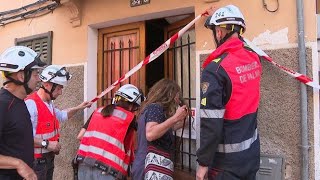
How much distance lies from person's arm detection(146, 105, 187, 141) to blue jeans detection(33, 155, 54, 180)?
177 cm

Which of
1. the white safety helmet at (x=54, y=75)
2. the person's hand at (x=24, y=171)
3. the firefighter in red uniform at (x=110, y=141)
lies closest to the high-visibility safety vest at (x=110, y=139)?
the firefighter in red uniform at (x=110, y=141)

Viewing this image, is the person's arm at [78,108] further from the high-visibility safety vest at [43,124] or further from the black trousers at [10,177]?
the black trousers at [10,177]

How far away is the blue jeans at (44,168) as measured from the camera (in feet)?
14.7

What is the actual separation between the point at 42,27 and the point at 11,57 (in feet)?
10.6

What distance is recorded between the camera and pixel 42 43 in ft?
20.2

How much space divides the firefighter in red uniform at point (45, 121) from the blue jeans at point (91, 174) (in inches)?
23.8

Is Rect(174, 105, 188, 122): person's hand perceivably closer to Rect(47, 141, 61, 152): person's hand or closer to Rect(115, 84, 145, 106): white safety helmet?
Rect(115, 84, 145, 106): white safety helmet

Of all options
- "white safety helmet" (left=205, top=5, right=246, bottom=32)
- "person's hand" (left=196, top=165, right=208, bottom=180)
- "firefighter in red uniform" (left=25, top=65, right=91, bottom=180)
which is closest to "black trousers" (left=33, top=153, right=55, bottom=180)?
"firefighter in red uniform" (left=25, top=65, right=91, bottom=180)

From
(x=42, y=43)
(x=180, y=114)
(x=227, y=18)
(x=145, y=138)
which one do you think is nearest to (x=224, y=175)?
(x=180, y=114)

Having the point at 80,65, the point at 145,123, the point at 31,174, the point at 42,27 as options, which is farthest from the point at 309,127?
the point at 42,27

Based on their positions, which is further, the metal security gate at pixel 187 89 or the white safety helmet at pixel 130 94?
the metal security gate at pixel 187 89

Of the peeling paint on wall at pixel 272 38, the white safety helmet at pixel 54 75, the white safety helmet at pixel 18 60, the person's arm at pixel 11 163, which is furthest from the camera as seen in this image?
the white safety helmet at pixel 54 75

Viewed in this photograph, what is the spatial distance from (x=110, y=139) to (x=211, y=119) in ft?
4.81

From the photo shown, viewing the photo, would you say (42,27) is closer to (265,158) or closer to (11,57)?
(11,57)
